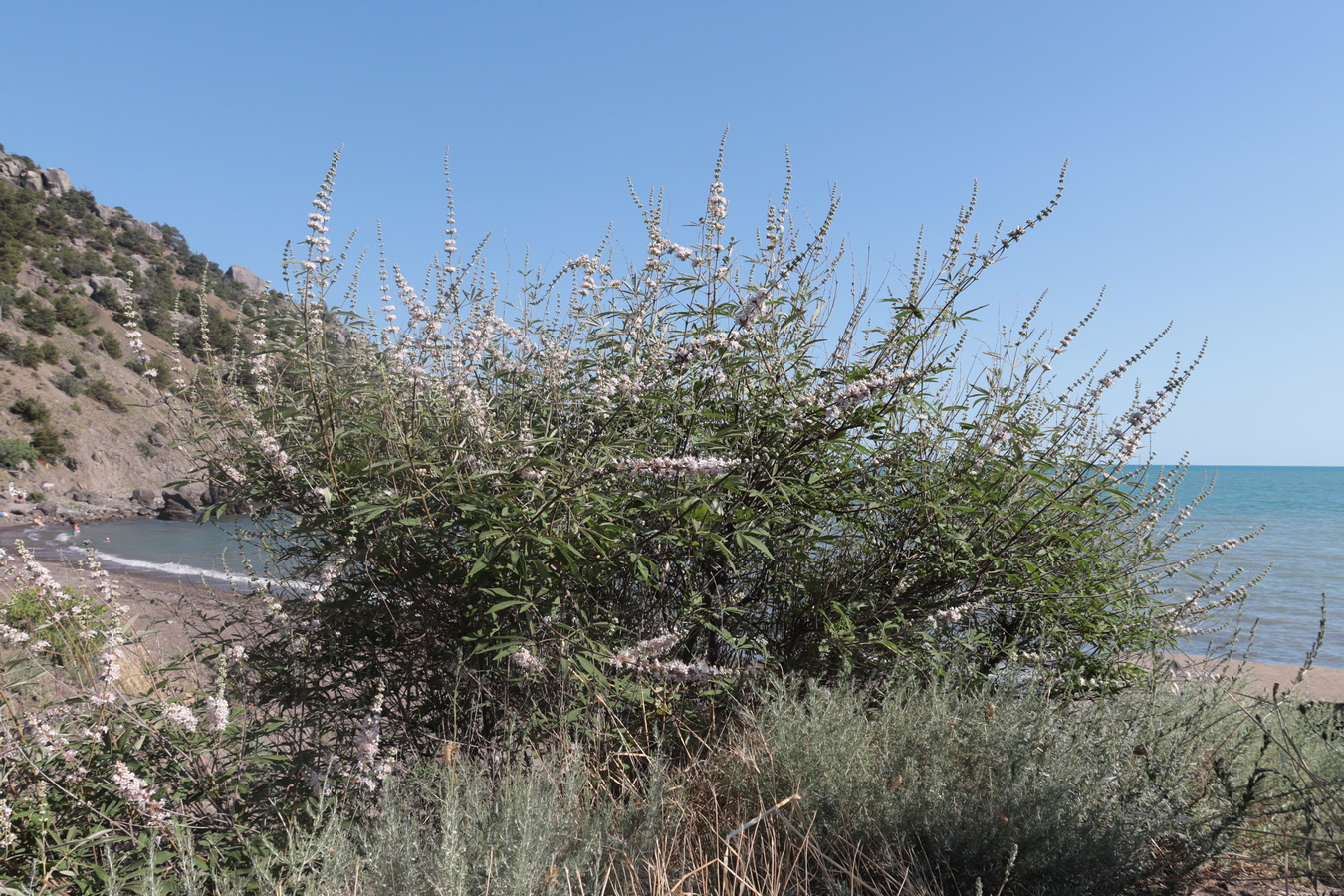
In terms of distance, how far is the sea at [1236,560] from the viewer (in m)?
4.09

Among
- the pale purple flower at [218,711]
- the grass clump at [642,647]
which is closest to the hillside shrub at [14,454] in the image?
the grass clump at [642,647]

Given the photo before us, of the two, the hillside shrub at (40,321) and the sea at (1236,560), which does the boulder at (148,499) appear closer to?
the sea at (1236,560)

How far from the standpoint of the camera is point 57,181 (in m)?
66.9

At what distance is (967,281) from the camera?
3.32 m

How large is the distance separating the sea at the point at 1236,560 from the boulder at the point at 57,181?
49.3m

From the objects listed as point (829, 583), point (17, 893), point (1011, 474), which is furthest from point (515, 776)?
point (1011, 474)

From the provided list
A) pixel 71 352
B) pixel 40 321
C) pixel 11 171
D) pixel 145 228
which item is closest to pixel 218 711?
pixel 71 352

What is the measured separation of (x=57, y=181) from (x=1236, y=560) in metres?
89.0

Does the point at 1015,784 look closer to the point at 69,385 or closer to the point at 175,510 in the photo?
the point at 175,510

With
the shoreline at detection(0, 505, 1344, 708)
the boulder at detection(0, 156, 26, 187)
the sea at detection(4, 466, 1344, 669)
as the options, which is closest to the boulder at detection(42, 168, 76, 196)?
the boulder at detection(0, 156, 26, 187)

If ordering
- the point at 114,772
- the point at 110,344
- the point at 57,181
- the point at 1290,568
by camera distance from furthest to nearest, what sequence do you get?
the point at 57,181 < the point at 110,344 < the point at 1290,568 < the point at 114,772

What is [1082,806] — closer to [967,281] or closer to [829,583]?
[829,583]

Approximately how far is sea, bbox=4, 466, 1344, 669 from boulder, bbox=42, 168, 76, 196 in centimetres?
4934

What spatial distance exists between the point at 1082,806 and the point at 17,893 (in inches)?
122
